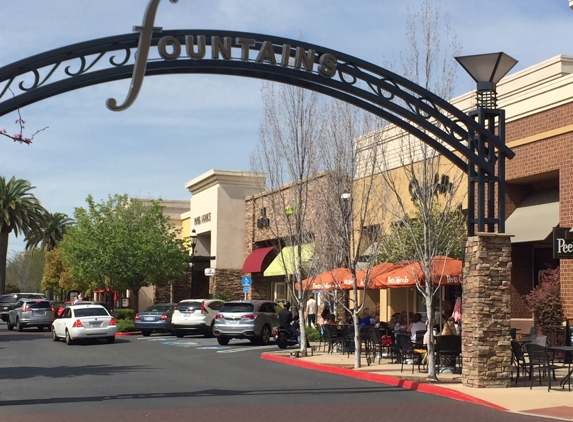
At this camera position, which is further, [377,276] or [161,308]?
[161,308]

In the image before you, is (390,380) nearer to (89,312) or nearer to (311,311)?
(89,312)

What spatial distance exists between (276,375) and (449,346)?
4081 mm

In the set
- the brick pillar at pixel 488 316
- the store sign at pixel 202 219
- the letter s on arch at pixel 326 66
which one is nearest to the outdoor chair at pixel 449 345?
the brick pillar at pixel 488 316

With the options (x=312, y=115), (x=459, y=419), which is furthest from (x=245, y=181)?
(x=459, y=419)

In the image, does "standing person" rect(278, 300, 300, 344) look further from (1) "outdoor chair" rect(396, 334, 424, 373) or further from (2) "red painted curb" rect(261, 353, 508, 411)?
(1) "outdoor chair" rect(396, 334, 424, 373)

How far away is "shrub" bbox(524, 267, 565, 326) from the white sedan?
15577 millimetres

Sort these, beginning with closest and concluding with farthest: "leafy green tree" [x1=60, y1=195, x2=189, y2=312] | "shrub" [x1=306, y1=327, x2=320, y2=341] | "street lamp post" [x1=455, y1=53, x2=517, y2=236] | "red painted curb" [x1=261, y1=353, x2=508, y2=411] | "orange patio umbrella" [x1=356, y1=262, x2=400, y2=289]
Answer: "red painted curb" [x1=261, y1=353, x2=508, y2=411] → "street lamp post" [x1=455, y1=53, x2=517, y2=236] → "orange patio umbrella" [x1=356, y1=262, x2=400, y2=289] → "shrub" [x1=306, y1=327, x2=320, y2=341] → "leafy green tree" [x1=60, y1=195, x2=189, y2=312]

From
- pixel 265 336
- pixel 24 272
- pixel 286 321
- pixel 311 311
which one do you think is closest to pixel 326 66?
pixel 286 321

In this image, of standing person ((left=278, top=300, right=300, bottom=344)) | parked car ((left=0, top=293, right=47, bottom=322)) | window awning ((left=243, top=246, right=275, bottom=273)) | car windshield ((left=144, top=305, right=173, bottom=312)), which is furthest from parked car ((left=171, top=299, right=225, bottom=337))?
parked car ((left=0, top=293, right=47, bottom=322))

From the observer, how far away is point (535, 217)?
25656 mm

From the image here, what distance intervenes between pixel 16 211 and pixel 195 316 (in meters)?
31.3

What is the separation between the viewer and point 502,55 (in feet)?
53.8

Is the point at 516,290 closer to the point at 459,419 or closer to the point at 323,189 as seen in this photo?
the point at 323,189

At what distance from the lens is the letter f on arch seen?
13953 mm
